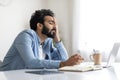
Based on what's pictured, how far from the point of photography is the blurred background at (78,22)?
381 centimetres

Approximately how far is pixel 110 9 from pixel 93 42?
568 millimetres

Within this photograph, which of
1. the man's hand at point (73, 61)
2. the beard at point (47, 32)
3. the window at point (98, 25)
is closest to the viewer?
the man's hand at point (73, 61)

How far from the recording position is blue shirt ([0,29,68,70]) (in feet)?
6.06

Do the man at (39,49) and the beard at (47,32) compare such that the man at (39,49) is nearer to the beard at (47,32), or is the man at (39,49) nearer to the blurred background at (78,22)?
the beard at (47,32)

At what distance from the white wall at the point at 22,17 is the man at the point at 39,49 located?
4.54 feet

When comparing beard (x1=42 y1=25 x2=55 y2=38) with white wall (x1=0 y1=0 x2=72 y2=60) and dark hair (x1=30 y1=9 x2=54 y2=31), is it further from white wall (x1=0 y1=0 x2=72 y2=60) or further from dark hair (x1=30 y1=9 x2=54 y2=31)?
white wall (x1=0 y1=0 x2=72 y2=60)

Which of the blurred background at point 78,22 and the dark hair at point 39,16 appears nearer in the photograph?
the dark hair at point 39,16

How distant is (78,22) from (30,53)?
2285 millimetres

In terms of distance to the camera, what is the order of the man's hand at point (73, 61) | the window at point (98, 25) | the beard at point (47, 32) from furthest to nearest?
the window at point (98, 25), the beard at point (47, 32), the man's hand at point (73, 61)

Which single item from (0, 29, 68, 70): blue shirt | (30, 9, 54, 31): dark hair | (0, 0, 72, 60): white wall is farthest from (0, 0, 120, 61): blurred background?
(0, 29, 68, 70): blue shirt

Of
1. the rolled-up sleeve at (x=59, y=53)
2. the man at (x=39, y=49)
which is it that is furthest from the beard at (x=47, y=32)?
the rolled-up sleeve at (x=59, y=53)

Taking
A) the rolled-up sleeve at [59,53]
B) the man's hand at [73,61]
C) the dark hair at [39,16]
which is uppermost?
the dark hair at [39,16]

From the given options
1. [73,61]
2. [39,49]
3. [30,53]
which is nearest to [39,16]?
[39,49]

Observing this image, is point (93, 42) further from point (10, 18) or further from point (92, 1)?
point (10, 18)
